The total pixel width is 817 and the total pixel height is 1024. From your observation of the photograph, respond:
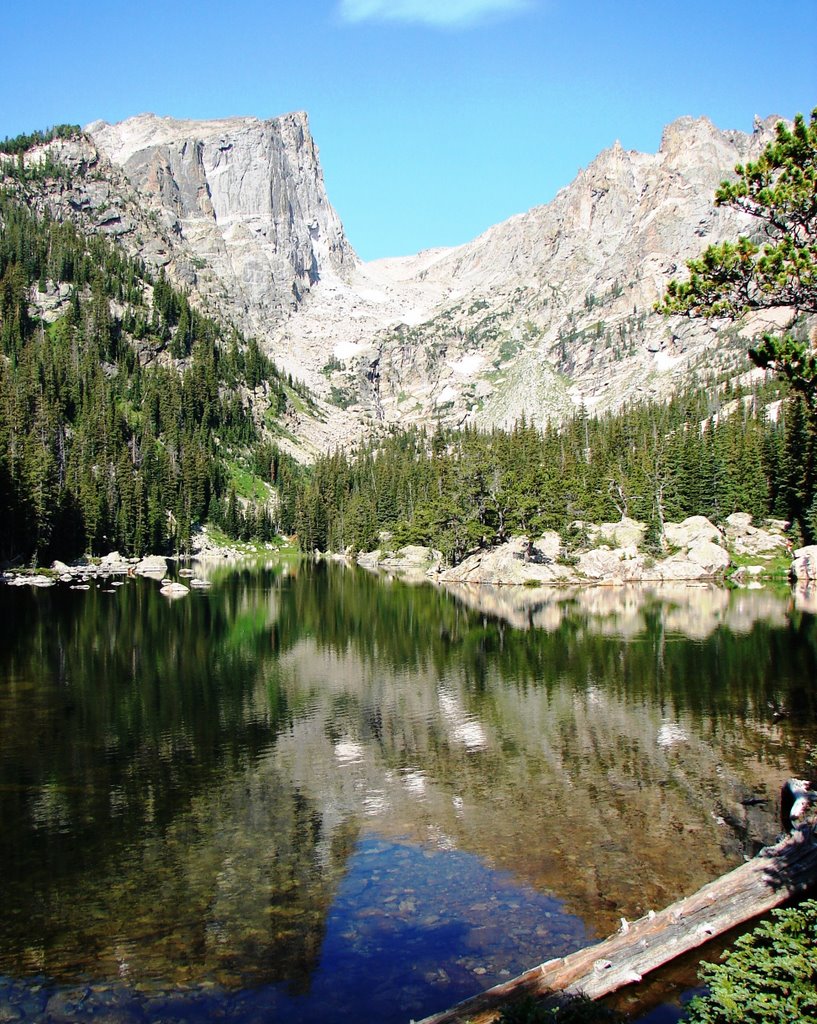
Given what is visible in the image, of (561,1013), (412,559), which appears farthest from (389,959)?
(412,559)

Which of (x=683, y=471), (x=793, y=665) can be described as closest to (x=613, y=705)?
(x=793, y=665)

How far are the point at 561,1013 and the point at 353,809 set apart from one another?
45.7ft

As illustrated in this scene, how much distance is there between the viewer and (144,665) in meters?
49.5

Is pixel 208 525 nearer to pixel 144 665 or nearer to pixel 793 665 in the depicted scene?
pixel 144 665

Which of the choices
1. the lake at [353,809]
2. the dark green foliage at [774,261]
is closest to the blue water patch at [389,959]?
the lake at [353,809]

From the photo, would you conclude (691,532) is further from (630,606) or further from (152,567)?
(152,567)

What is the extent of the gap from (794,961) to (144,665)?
44.9 meters

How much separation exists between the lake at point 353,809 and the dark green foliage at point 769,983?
5162 millimetres

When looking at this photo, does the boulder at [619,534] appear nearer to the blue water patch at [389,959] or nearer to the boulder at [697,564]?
the boulder at [697,564]

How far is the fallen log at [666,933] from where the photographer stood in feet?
43.1

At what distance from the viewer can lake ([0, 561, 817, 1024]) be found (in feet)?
53.1

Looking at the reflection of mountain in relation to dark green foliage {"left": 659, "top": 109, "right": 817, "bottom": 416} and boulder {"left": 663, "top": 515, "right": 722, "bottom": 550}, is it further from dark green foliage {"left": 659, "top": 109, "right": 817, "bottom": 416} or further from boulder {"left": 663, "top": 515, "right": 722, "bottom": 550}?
dark green foliage {"left": 659, "top": 109, "right": 817, "bottom": 416}

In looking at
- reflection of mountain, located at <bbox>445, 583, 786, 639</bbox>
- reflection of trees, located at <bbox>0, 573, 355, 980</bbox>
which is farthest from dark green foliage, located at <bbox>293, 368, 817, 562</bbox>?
reflection of trees, located at <bbox>0, 573, 355, 980</bbox>

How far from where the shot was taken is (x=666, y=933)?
49.3 feet
